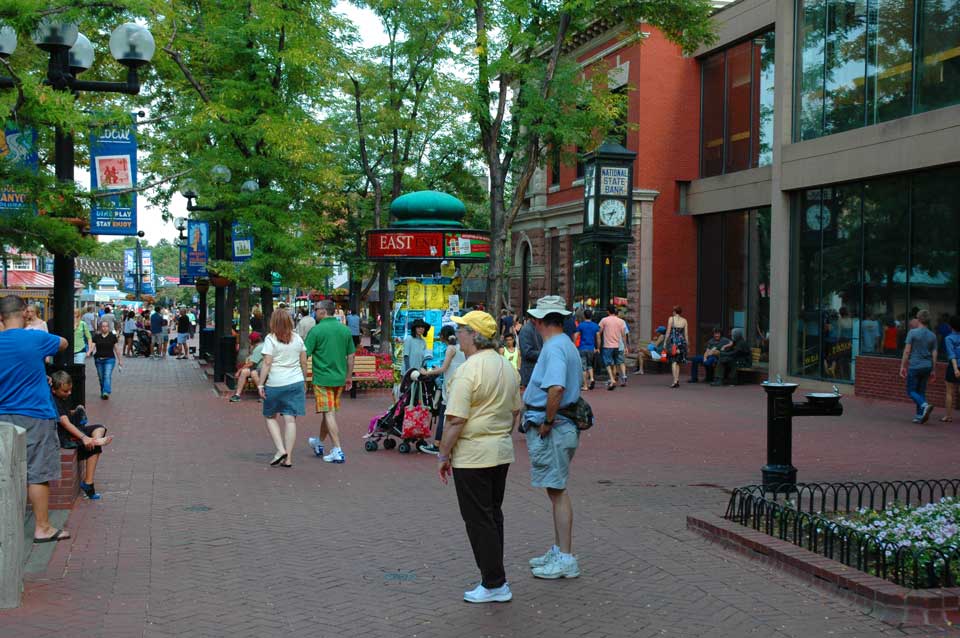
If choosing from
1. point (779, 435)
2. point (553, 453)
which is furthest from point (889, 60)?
point (553, 453)

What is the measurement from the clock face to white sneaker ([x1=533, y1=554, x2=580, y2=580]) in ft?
51.9

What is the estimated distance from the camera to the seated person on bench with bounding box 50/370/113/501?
28.5 feet

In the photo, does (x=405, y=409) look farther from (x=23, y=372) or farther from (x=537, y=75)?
(x=537, y=75)

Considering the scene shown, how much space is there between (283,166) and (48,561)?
15.8 meters

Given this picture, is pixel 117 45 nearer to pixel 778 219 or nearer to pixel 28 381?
pixel 28 381

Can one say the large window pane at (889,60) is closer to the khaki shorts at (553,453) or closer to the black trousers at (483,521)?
the khaki shorts at (553,453)

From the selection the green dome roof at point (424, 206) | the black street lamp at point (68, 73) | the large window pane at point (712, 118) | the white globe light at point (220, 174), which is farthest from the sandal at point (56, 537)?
the large window pane at point (712, 118)

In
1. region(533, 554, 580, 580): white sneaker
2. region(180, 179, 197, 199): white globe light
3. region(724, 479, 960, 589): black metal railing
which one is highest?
region(180, 179, 197, 199): white globe light

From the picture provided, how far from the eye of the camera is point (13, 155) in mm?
9961

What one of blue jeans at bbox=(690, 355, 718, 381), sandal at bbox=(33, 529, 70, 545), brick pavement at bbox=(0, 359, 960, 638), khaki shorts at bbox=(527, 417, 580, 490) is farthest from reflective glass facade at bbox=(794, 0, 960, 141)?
sandal at bbox=(33, 529, 70, 545)

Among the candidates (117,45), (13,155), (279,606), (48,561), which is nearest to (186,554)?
(48,561)

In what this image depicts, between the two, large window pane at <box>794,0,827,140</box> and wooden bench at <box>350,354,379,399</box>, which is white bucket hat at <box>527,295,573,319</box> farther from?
large window pane at <box>794,0,827,140</box>

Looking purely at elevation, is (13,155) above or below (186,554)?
above

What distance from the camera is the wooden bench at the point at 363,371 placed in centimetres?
1995
